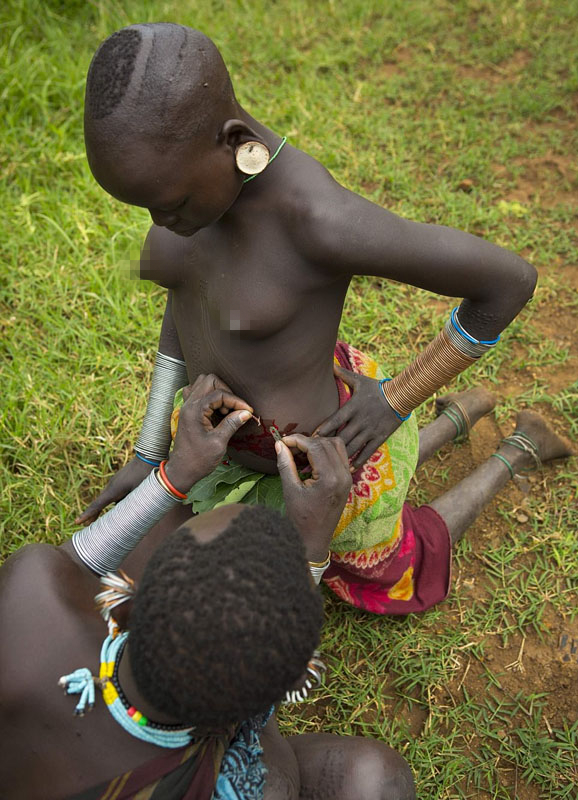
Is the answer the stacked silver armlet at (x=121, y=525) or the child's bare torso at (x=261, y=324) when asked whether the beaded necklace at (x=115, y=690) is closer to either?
the stacked silver armlet at (x=121, y=525)

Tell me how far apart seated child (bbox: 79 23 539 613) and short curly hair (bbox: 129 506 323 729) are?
649 millimetres

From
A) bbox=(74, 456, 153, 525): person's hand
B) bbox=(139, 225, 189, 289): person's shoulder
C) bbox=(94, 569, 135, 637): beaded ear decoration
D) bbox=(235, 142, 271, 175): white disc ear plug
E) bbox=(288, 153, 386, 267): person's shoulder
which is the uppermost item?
bbox=(235, 142, 271, 175): white disc ear plug

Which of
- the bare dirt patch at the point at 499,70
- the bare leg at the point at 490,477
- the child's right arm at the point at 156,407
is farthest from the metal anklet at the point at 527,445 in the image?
the bare dirt patch at the point at 499,70

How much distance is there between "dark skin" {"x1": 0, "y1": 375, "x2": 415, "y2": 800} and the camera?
136 centimetres

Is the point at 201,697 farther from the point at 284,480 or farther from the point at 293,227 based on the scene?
the point at 293,227

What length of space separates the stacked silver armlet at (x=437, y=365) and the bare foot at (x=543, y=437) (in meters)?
1.01

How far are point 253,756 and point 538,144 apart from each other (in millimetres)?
3580

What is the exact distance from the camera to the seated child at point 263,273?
142cm

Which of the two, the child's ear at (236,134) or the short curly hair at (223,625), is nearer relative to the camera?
the short curly hair at (223,625)

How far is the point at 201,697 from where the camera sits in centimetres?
116

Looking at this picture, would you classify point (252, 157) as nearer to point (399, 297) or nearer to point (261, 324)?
point (261, 324)

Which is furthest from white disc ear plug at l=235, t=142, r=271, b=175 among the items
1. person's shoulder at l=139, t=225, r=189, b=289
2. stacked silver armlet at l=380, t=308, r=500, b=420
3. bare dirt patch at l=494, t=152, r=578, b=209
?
bare dirt patch at l=494, t=152, r=578, b=209

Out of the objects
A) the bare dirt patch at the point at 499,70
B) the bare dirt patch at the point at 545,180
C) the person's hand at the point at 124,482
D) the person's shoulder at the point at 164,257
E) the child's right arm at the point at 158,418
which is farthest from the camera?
the bare dirt patch at the point at 499,70

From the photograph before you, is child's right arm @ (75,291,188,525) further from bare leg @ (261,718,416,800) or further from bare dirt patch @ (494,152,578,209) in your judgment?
bare dirt patch @ (494,152,578,209)
